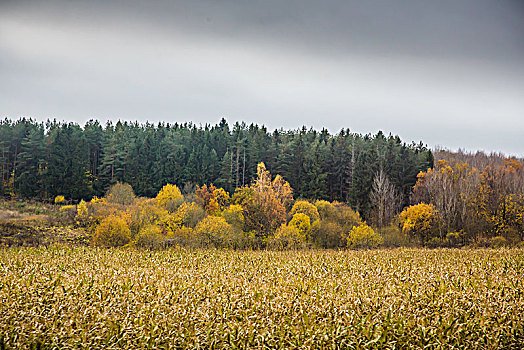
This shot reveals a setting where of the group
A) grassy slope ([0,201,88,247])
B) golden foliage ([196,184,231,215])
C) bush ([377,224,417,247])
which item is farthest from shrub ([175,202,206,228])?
bush ([377,224,417,247])

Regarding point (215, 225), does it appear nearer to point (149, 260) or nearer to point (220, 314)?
point (149, 260)

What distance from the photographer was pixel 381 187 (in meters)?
57.9

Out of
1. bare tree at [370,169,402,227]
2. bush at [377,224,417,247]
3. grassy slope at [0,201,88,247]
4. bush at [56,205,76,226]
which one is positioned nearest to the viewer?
grassy slope at [0,201,88,247]

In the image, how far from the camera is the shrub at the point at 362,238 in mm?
38250

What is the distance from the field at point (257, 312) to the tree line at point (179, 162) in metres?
50.6

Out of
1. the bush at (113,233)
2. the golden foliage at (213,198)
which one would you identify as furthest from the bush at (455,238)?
the bush at (113,233)

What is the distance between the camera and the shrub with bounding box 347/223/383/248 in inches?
1506

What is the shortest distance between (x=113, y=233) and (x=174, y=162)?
39039mm

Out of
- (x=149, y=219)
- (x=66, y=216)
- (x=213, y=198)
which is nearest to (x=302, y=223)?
(x=149, y=219)

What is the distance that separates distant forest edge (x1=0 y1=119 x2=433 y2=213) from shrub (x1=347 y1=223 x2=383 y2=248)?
2351 centimetres

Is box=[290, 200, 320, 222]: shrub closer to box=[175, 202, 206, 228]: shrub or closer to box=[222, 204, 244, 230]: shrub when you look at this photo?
box=[222, 204, 244, 230]: shrub

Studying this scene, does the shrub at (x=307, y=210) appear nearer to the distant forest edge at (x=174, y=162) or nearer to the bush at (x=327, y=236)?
the bush at (x=327, y=236)

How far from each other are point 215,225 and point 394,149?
42620 millimetres

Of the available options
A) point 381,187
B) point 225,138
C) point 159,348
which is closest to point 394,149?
point 381,187
